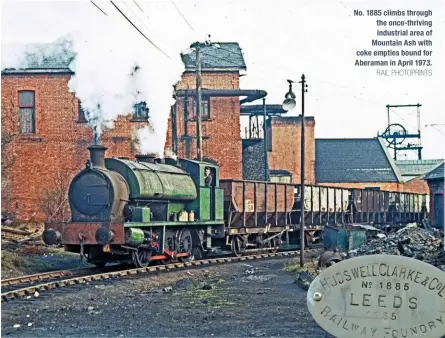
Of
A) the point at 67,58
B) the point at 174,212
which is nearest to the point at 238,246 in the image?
the point at 174,212

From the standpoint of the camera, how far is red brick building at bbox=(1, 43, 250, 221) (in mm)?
9812

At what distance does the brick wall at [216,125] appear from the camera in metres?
10.6

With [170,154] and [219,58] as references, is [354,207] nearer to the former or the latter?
[170,154]

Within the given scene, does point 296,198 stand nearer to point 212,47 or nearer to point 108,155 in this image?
point 108,155

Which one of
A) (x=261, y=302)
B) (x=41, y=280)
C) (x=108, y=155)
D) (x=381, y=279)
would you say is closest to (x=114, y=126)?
(x=108, y=155)

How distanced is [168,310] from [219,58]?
11.8ft

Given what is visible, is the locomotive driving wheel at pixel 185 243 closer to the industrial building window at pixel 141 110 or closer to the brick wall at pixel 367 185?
the industrial building window at pixel 141 110

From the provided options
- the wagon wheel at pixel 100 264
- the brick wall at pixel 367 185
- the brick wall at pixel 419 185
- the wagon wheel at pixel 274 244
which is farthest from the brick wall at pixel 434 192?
the wagon wheel at pixel 100 264

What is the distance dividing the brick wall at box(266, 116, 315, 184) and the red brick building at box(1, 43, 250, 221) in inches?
30.2

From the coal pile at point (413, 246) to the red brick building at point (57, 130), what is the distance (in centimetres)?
261

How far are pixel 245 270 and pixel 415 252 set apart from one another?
3171 millimetres

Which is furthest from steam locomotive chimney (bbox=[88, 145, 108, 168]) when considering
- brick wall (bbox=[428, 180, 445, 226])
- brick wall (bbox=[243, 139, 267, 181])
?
brick wall (bbox=[428, 180, 445, 226])

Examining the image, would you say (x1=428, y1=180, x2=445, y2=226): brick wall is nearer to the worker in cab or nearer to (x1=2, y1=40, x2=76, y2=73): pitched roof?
the worker in cab

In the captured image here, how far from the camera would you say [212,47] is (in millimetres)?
9062
